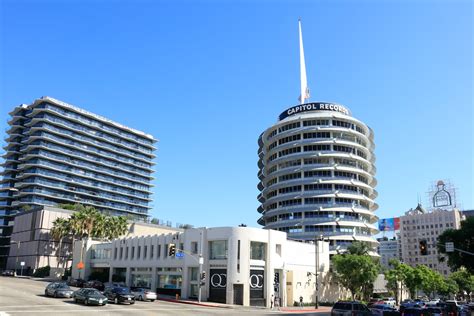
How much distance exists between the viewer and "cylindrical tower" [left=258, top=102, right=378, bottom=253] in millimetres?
97812

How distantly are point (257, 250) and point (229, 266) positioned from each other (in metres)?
4.71

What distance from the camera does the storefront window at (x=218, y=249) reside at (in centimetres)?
5862

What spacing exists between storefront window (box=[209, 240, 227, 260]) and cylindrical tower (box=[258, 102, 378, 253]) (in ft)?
132

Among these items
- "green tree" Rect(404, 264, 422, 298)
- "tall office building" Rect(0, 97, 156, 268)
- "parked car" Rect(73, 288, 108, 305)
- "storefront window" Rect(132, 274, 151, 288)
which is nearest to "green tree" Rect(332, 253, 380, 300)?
"green tree" Rect(404, 264, 422, 298)

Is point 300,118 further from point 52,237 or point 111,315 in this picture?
point 111,315

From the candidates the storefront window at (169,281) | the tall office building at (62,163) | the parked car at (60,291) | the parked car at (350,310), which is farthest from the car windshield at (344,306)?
the tall office building at (62,163)

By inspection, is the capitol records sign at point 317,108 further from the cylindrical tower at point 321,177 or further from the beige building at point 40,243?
the beige building at point 40,243

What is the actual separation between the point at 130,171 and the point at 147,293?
425 ft

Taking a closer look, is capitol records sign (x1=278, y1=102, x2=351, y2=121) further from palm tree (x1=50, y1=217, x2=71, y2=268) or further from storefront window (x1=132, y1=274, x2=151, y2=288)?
palm tree (x1=50, y1=217, x2=71, y2=268)

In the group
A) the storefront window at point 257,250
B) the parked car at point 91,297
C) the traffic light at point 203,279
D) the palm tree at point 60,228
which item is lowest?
the parked car at point 91,297

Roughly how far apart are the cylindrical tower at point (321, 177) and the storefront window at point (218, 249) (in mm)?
40371

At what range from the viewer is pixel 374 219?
10912 cm

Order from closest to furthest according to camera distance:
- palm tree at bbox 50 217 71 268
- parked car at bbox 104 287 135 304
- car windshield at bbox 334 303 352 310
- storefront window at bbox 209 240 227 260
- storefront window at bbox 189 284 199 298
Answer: car windshield at bbox 334 303 352 310, parked car at bbox 104 287 135 304, storefront window at bbox 209 240 227 260, storefront window at bbox 189 284 199 298, palm tree at bbox 50 217 71 268

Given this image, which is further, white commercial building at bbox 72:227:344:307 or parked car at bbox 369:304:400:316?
white commercial building at bbox 72:227:344:307
